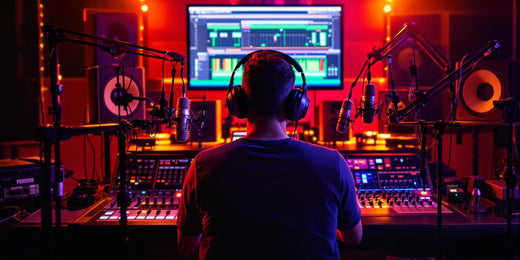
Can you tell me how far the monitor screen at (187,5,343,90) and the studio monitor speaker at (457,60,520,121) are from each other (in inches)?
29.6

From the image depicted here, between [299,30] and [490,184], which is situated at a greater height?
[299,30]

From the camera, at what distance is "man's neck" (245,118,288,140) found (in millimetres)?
1194

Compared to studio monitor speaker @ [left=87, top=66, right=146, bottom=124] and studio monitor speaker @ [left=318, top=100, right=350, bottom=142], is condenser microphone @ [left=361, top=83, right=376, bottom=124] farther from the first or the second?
studio monitor speaker @ [left=87, top=66, right=146, bottom=124]

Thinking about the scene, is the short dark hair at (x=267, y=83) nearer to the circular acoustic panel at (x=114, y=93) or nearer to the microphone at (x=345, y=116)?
the microphone at (x=345, y=116)

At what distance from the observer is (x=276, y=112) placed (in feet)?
3.99

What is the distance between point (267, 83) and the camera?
1188 millimetres

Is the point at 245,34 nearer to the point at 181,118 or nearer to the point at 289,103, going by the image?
the point at 181,118

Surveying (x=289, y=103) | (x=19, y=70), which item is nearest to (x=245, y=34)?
(x=289, y=103)

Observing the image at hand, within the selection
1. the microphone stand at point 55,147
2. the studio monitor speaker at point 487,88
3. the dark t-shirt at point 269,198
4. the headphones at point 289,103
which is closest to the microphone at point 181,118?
the microphone stand at point 55,147

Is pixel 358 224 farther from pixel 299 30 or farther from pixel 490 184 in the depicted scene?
pixel 299 30

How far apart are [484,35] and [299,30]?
1.42m

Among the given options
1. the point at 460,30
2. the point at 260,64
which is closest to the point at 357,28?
the point at 460,30

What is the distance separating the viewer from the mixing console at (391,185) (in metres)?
1.83

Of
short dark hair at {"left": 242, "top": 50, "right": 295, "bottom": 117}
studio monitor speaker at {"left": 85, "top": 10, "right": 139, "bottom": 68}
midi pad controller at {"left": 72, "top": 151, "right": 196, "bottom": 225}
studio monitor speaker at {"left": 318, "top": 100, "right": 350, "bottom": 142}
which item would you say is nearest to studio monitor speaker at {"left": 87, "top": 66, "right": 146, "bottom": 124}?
midi pad controller at {"left": 72, "top": 151, "right": 196, "bottom": 225}
